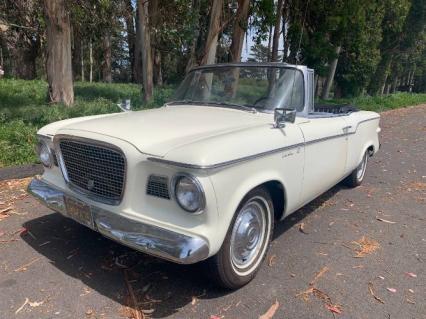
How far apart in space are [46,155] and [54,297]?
4.18ft

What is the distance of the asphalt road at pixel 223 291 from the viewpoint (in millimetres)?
2873

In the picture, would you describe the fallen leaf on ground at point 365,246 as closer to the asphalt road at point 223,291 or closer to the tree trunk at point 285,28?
the asphalt road at point 223,291

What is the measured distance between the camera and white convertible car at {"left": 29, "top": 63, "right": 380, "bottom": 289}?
8.64 feet

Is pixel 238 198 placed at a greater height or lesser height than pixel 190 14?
lesser

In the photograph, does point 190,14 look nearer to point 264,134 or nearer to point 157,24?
point 157,24

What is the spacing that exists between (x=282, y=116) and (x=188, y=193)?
4.08 feet

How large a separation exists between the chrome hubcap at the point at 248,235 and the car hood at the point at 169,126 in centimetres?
66

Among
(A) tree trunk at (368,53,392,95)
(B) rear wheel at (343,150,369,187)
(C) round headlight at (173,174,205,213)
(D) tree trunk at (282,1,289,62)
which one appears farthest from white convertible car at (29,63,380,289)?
(A) tree trunk at (368,53,392,95)

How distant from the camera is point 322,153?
13.3ft

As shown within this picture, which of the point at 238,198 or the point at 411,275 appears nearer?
the point at 238,198

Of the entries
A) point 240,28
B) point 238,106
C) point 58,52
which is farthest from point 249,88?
point 240,28

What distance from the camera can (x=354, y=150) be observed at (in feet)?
16.6

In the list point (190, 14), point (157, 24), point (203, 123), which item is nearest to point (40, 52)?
point (157, 24)

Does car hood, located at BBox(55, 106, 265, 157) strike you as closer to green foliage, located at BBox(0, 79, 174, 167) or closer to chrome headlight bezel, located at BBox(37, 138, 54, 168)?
chrome headlight bezel, located at BBox(37, 138, 54, 168)
